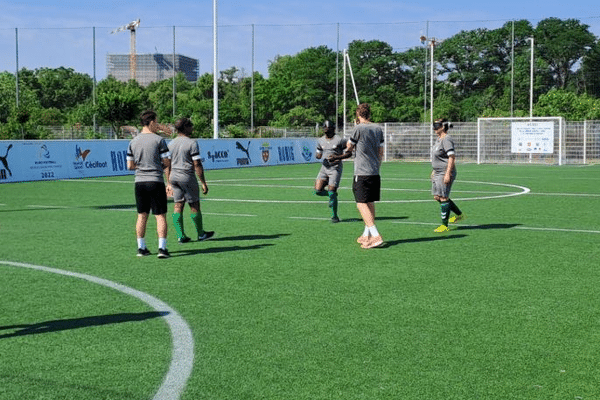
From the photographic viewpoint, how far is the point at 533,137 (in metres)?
40.8

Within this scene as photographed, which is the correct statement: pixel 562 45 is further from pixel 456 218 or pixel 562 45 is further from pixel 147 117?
pixel 147 117

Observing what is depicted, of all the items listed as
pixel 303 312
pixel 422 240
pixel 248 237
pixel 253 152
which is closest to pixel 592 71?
pixel 253 152

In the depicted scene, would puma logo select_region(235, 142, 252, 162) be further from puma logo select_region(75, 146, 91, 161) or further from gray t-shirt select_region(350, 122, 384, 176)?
gray t-shirt select_region(350, 122, 384, 176)

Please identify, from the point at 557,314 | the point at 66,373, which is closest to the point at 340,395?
the point at 66,373

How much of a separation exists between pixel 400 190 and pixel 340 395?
17533mm

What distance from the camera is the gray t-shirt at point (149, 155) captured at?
32.9 feet

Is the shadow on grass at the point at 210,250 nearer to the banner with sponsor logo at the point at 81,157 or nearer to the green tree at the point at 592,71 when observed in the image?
the banner with sponsor logo at the point at 81,157

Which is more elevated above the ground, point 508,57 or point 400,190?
point 508,57

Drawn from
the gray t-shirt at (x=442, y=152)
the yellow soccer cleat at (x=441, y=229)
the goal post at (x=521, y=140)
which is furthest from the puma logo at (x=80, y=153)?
the goal post at (x=521, y=140)

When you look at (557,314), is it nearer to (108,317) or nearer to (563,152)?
(108,317)

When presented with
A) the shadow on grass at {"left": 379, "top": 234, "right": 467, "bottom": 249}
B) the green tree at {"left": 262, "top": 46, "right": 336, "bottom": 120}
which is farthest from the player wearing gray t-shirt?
the green tree at {"left": 262, "top": 46, "right": 336, "bottom": 120}

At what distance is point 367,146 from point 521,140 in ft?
105

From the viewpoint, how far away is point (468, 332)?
6.18 m

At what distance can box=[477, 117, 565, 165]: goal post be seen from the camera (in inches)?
1594
